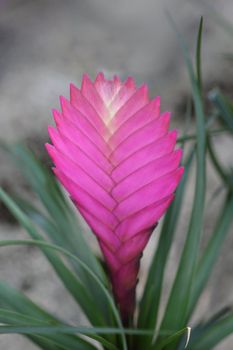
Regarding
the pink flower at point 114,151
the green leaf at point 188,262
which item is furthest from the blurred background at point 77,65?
the pink flower at point 114,151

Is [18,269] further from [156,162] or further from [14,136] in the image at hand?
[156,162]

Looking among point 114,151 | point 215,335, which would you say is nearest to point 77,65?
point 215,335

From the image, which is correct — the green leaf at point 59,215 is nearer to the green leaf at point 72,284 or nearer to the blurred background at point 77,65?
the green leaf at point 72,284

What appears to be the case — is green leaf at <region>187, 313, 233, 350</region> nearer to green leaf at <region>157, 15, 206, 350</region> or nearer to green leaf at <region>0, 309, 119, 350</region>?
green leaf at <region>157, 15, 206, 350</region>

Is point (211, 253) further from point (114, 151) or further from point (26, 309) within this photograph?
point (114, 151)

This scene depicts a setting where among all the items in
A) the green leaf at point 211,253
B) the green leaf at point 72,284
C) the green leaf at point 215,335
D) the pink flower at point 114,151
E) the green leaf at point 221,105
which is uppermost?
the pink flower at point 114,151

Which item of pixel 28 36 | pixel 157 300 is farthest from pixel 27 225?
pixel 28 36
